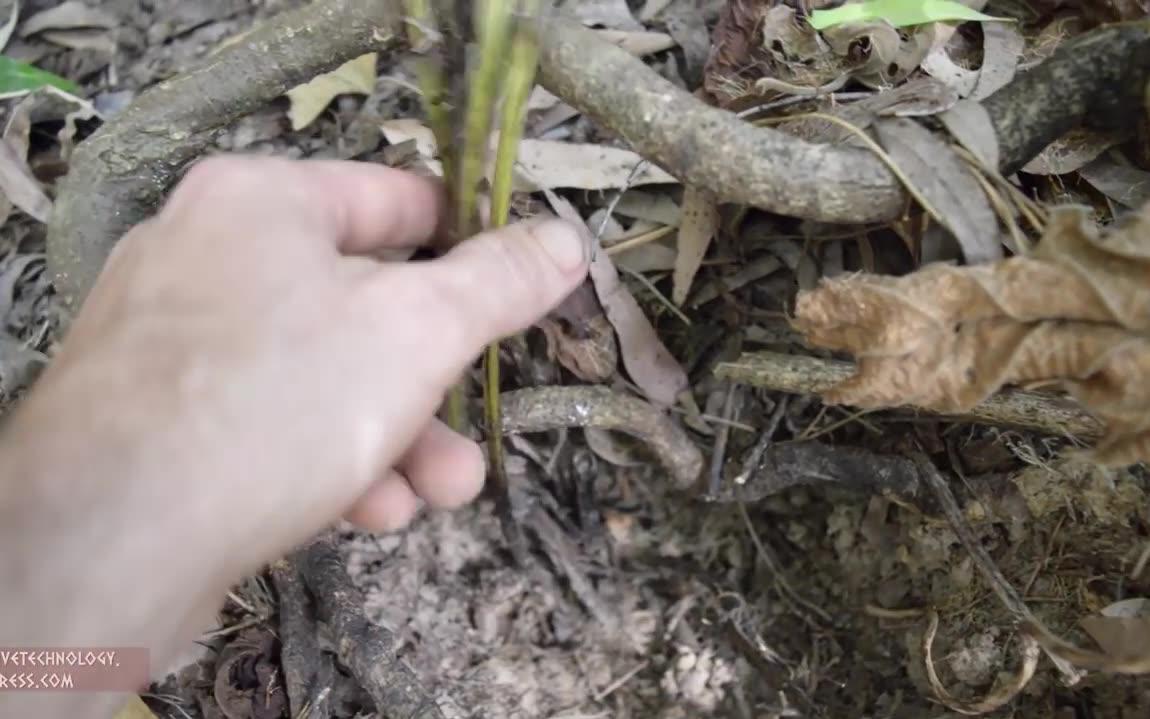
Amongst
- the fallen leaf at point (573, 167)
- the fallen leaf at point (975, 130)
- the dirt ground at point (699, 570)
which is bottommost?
the dirt ground at point (699, 570)

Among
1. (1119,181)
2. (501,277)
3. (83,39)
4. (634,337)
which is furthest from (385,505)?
(83,39)

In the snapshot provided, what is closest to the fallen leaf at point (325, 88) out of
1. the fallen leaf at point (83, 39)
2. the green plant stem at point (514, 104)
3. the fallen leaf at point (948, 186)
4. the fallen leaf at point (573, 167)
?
the fallen leaf at point (573, 167)

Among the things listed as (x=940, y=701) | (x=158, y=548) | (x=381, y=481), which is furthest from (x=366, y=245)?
(x=940, y=701)

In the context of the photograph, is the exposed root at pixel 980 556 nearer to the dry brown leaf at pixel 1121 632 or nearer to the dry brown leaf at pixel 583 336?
the dry brown leaf at pixel 1121 632

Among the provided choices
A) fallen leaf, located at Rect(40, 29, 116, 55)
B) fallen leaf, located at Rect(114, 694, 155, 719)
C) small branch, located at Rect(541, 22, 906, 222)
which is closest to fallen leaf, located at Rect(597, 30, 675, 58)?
small branch, located at Rect(541, 22, 906, 222)

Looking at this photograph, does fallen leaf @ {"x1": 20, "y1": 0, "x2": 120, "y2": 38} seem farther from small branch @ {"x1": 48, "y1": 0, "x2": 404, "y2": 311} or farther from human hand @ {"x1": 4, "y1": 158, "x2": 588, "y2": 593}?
human hand @ {"x1": 4, "y1": 158, "x2": 588, "y2": 593}

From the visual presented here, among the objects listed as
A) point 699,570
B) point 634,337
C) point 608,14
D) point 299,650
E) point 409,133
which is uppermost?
point 608,14

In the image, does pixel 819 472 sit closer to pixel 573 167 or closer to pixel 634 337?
pixel 634 337
